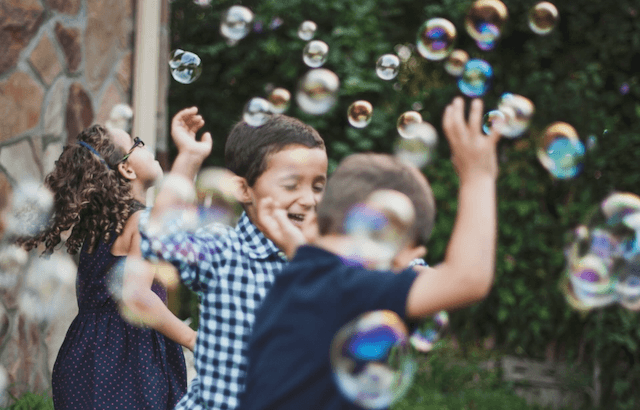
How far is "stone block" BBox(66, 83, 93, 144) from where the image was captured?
3.93 meters

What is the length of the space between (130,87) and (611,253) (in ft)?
10.8

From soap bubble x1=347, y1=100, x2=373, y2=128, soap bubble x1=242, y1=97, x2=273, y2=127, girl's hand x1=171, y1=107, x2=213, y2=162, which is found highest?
soap bubble x1=347, y1=100, x2=373, y2=128

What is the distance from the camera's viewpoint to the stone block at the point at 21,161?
345 centimetres

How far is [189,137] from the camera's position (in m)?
1.84

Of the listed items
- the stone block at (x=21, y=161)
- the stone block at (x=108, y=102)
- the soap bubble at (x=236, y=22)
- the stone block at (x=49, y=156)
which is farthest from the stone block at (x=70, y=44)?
the soap bubble at (x=236, y=22)

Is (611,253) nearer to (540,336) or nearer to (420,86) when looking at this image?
(540,336)

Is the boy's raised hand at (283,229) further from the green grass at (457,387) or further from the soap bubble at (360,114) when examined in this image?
the green grass at (457,387)

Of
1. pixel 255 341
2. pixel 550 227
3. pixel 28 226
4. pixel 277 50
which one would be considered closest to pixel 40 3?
pixel 28 226

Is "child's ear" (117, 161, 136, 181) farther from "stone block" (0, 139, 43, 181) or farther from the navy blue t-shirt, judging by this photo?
the navy blue t-shirt

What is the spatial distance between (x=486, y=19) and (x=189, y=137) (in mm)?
1700

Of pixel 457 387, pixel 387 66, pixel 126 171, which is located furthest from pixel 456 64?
pixel 457 387

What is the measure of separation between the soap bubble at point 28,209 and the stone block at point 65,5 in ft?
3.43

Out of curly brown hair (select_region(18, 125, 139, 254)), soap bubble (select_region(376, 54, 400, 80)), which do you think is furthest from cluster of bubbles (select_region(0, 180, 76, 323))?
soap bubble (select_region(376, 54, 400, 80))

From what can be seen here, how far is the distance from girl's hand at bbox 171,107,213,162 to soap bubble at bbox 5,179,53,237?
991 mm
